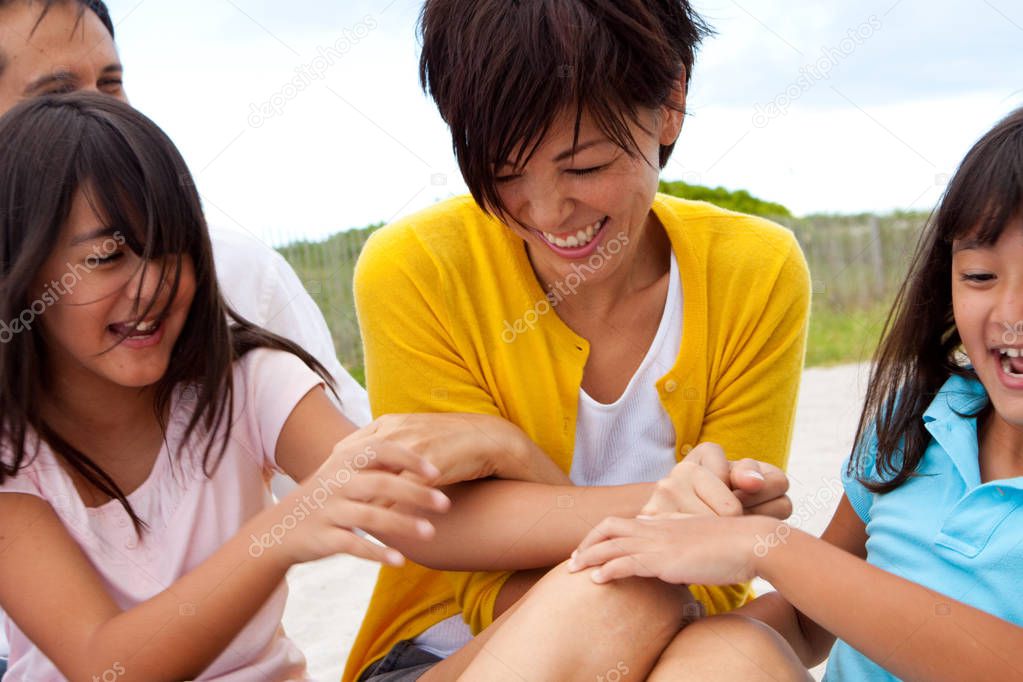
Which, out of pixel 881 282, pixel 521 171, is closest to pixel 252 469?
pixel 521 171

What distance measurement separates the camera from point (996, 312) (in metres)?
1.65

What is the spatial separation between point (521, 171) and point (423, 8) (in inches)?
13.0

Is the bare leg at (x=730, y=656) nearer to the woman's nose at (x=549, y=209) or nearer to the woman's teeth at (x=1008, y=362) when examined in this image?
the woman's teeth at (x=1008, y=362)

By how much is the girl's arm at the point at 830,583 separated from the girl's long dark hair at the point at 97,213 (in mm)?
842

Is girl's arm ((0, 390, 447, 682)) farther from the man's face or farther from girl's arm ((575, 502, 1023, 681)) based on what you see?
the man's face

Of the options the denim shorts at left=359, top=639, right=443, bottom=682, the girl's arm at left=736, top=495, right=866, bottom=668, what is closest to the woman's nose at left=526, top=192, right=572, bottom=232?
the girl's arm at left=736, top=495, right=866, bottom=668

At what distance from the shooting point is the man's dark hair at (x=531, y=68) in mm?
1818

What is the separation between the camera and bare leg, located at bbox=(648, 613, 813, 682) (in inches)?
60.4

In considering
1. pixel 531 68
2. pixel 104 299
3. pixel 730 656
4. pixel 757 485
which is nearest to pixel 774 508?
pixel 757 485

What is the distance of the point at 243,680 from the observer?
2.05m

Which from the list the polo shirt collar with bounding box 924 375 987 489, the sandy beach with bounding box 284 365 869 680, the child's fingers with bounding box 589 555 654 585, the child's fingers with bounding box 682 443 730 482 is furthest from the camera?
the sandy beach with bounding box 284 365 869 680

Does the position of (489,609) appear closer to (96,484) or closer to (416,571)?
(416,571)

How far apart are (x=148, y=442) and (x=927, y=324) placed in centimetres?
140

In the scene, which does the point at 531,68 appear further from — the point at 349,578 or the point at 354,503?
the point at 349,578
